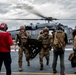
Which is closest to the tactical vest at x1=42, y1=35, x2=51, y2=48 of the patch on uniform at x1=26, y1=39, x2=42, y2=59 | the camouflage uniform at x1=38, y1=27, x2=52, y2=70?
the camouflage uniform at x1=38, y1=27, x2=52, y2=70

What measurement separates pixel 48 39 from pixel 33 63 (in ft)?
7.17

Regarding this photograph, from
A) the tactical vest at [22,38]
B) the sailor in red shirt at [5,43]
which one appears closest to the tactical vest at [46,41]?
the tactical vest at [22,38]

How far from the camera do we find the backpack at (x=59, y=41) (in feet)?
31.9

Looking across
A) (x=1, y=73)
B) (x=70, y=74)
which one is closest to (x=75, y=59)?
(x=70, y=74)

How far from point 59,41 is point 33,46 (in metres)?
2.45

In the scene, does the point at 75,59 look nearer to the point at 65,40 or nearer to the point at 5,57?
the point at 65,40

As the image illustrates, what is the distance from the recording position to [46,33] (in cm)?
1138

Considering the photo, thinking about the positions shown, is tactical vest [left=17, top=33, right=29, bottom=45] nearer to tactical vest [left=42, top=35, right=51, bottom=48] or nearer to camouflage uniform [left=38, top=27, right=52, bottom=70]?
camouflage uniform [left=38, top=27, right=52, bottom=70]

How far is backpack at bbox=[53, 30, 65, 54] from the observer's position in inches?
383

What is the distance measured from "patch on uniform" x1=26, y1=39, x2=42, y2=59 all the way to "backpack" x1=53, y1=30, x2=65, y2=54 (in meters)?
2.00

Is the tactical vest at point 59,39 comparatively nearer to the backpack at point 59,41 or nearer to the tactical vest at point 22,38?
the backpack at point 59,41

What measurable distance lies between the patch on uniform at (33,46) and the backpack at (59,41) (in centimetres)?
200

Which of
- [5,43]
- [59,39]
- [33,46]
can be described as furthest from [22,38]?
[5,43]

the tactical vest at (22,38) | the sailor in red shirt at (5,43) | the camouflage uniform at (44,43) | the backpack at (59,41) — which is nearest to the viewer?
the sailor in red shirt at (5,43)
